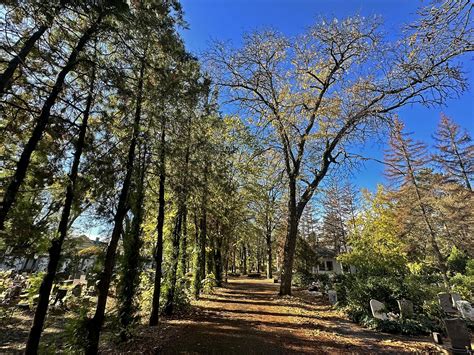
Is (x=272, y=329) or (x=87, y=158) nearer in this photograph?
(x=87, y=158)

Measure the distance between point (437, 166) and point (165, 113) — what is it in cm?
3119

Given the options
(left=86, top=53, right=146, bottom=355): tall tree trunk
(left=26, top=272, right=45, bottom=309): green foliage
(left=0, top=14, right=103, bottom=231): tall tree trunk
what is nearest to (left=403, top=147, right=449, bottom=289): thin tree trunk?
(left=86, top=53, right=146, bottom=355): tall tree trunk

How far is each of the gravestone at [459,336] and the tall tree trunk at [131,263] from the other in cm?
731

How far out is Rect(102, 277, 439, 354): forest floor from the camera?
230 inches

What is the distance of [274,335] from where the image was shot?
690cm

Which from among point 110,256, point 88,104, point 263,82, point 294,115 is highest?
point 263,82

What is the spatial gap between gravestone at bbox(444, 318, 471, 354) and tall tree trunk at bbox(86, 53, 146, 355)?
7.41m

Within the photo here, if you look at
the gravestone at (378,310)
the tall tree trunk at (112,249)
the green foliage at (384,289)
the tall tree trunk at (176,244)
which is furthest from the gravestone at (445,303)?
the tall tree trunk at (112,249)

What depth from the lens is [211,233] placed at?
64.9ft

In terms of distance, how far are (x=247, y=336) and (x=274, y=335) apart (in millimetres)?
743

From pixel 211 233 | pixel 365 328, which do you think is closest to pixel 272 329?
pixel 365 328

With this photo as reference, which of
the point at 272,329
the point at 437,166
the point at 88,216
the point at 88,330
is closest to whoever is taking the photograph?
the point at 88,330

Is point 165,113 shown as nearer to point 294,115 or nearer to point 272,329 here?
point 272,329

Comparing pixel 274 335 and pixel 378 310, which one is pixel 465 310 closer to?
pixel 378 310
